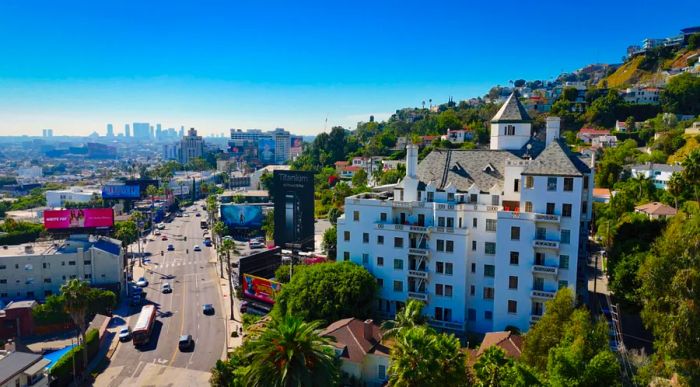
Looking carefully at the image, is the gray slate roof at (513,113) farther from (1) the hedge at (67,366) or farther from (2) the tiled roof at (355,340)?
(1) the hedge at (67,366)

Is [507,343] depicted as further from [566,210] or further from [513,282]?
[566,210]

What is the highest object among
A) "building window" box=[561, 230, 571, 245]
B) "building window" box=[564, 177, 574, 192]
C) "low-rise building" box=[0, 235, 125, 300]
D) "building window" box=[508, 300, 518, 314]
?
"building window" box=[564, 177, 574, 192]

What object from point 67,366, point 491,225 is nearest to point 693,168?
point 491,225

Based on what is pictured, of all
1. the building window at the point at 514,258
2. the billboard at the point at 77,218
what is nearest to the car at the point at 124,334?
the billboard at the point at 77,218

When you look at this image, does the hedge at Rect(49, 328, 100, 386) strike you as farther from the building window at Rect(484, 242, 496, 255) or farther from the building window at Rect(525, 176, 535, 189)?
the building window at Rect(525, 176, 535, 189)

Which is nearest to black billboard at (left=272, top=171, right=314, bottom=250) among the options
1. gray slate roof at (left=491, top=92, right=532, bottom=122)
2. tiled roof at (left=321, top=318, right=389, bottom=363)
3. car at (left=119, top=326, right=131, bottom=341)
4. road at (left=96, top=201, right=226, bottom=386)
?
road at (left=96, top=201, right=226, bottom=386)

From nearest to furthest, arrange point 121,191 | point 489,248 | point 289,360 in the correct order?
point 289,360 < point 489,248 < point 121,191
